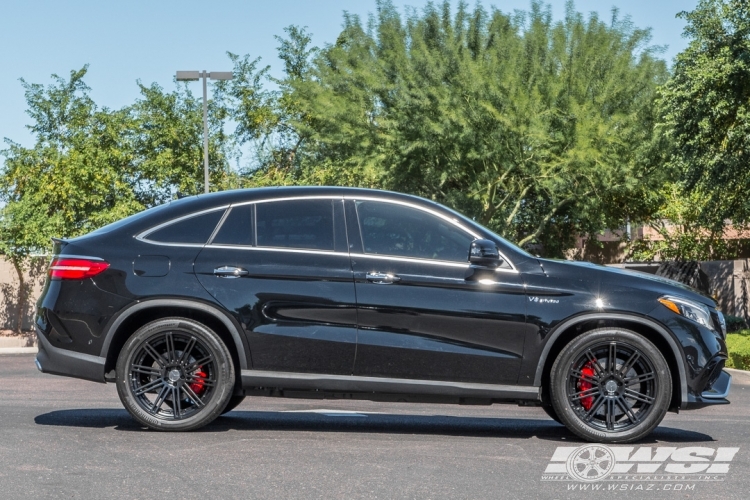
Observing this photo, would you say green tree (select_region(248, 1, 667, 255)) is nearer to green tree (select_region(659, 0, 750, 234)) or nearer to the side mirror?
green tree (select_region(659, 0, 750, 234))

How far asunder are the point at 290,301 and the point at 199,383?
83 centimetres

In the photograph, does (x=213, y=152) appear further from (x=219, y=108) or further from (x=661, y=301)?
(x=661, y=301)

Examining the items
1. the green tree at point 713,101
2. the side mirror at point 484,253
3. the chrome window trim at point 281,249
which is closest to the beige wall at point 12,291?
the green tree at point 713,101

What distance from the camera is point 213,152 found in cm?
3981

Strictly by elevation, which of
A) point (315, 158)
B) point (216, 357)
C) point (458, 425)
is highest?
point (315, 158)

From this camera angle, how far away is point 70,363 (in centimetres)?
738

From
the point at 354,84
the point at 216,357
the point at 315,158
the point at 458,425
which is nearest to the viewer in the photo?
the point at 216,357

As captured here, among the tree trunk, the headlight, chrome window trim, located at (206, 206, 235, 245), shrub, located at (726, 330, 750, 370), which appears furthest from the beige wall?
the headlight

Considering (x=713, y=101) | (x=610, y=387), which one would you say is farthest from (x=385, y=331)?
(x=713, y=101)

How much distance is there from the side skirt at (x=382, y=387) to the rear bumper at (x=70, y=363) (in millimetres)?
1003

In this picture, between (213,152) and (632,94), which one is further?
(213,152)

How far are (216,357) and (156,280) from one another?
2.20 ft

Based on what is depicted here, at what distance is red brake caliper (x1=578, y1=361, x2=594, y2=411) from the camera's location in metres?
7.28

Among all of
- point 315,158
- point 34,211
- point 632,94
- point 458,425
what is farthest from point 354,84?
point 458,425
